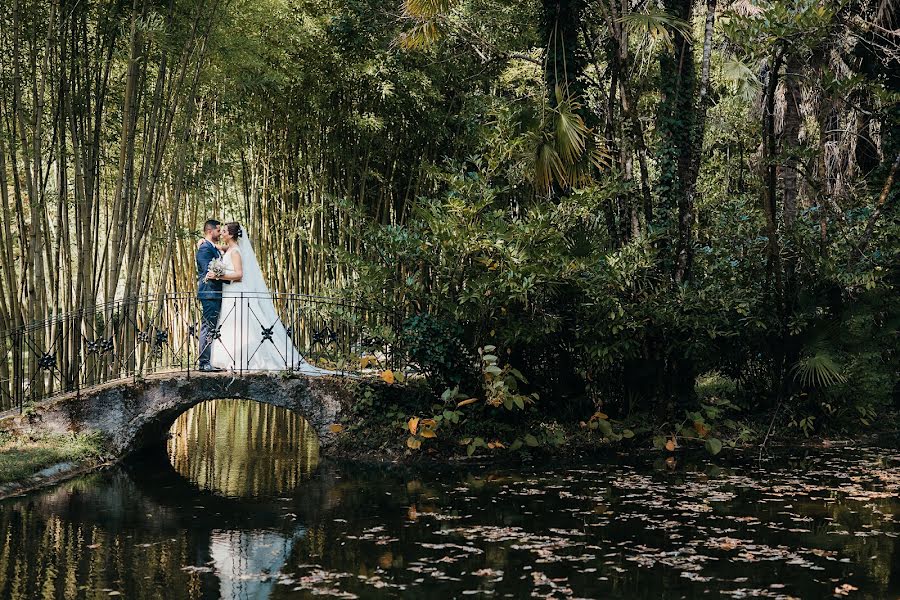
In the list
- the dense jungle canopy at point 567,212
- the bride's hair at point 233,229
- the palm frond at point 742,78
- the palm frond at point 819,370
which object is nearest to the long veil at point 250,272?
the bride's hair at point 233,229

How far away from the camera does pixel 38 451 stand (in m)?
8.54

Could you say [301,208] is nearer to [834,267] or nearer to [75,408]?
[75,408]

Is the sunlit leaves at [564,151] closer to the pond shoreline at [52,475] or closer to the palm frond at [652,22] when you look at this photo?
the palm frond at [652,22]

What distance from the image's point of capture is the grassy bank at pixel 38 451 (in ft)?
26.1

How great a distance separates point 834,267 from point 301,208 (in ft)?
23.2

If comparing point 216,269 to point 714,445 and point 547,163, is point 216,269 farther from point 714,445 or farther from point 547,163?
point 714,445

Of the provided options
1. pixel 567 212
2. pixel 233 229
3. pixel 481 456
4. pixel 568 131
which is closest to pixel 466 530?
pixel 481 456

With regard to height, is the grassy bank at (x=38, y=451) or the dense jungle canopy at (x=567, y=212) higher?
the dense jungle canopy at (x=567, y=212)

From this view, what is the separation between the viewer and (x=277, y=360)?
9.91m

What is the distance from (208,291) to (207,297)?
2.4 inches

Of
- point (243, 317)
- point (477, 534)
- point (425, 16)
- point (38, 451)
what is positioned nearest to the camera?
point (477, 534)

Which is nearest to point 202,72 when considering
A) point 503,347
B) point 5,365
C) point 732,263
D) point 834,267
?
point 5,365

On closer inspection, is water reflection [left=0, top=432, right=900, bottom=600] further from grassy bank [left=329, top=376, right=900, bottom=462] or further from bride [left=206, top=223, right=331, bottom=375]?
bride [left=206, top=223, right=331, bottom=375]

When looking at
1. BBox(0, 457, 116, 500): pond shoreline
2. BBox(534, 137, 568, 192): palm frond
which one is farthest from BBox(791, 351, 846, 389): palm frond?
BBox(0, 457, 116, 500): pond shoreline
